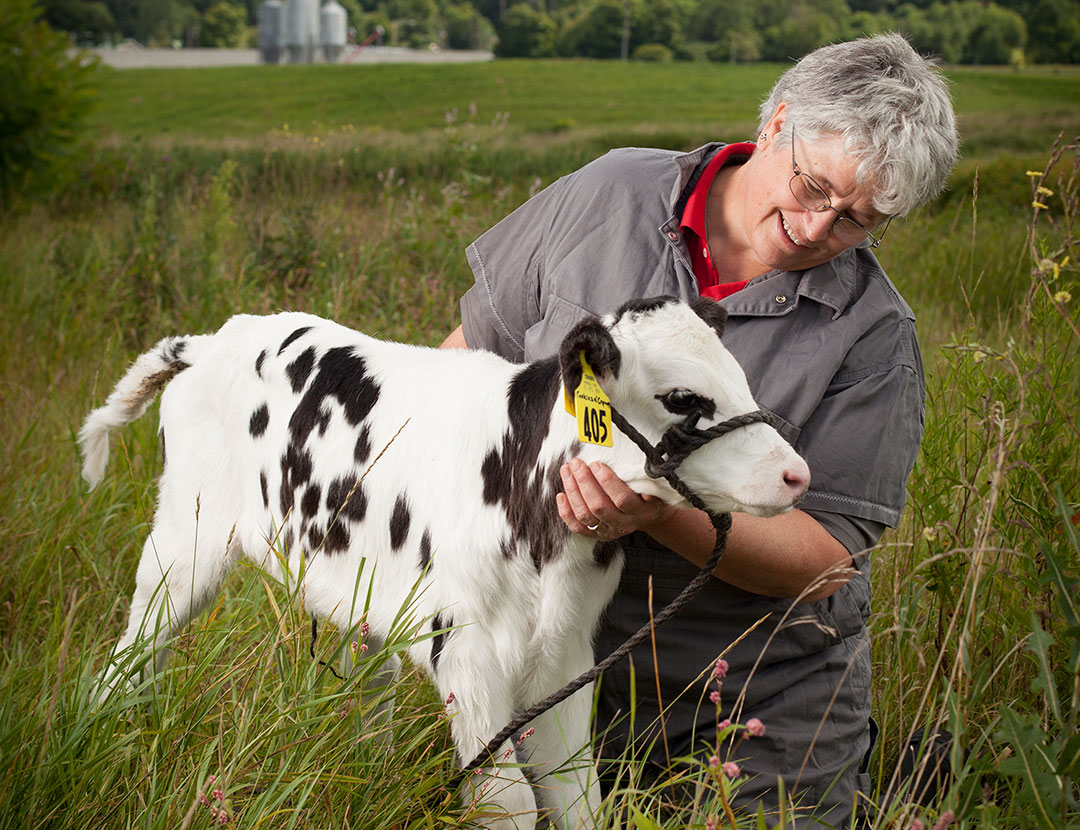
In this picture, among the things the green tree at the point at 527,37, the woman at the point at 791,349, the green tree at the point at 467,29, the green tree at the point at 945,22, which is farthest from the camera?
the green tree at the point at 467,29

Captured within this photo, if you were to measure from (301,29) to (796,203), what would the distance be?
261 feet

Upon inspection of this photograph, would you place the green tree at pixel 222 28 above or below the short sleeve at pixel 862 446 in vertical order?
above

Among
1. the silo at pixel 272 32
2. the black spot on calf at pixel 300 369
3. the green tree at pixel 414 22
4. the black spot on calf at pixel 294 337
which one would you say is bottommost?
the black spot on calf at pixel 300 369

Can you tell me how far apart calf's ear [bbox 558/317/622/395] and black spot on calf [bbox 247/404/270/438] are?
53.9 inches

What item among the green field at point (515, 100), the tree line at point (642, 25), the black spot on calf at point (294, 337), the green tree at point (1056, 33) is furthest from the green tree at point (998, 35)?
the black spot on calf at point (294, 337)

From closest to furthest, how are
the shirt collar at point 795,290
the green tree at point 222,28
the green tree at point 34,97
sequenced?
the shirt collar at point 795,290 < the green tree at point 34,97 < the green tree at point 222,28

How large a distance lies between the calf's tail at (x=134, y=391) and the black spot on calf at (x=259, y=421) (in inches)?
16.6

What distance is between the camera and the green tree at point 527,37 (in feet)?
269

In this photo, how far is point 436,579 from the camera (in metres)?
2.39

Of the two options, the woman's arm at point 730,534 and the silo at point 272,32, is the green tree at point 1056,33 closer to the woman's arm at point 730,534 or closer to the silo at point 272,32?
the silo at point 272,32

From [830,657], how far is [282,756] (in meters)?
1.68

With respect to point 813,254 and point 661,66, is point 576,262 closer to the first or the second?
point 813,254

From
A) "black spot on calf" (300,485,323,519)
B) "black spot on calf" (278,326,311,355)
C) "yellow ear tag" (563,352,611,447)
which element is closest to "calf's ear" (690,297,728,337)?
"yellow ear tag" (563,352,611,447)

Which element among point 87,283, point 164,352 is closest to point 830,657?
point 164,352
